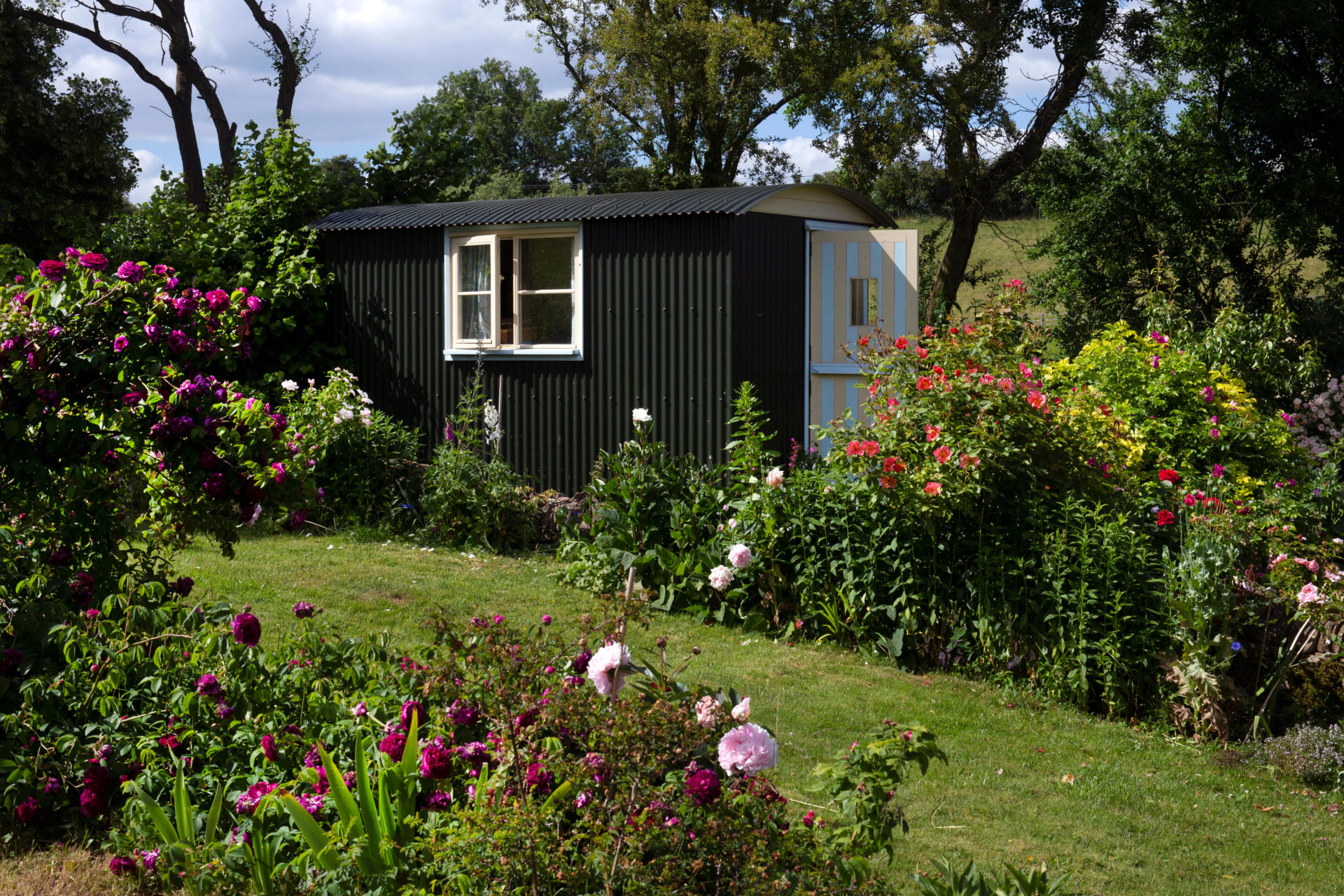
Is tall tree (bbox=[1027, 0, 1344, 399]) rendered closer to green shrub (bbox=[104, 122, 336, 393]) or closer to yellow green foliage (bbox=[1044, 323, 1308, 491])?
yellow green foliage (bbox=[1044, 323, 1308, 491])

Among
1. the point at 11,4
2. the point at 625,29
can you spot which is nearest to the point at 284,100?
the point at 11,4

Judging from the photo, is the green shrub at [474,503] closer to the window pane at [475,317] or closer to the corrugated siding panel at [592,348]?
the corrugated siding panel at [592,348]

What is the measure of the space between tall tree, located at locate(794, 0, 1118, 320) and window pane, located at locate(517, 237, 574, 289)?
341 inches

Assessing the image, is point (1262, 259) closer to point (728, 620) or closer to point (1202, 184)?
point (1202, 184)

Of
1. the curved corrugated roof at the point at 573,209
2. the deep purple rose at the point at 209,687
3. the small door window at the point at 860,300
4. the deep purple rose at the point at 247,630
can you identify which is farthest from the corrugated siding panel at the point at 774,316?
the deep purple rose at the point at 209,687

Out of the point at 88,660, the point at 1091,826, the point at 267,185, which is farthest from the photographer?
the point at 267,185

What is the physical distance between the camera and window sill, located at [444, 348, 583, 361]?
9.27 m

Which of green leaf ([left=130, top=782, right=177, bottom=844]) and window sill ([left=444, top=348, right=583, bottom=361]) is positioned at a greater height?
window sill ([left=444, top=348, right=583, bottom=361])

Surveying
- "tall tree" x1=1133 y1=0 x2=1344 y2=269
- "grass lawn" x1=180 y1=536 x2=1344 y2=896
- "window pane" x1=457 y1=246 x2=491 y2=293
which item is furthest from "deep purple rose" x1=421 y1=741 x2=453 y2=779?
"tall tree" x1=1133 y1=0 x2=1344 y2=269

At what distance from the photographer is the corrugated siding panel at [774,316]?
27.9 feet

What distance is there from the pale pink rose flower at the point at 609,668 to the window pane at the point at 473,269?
7557 mm

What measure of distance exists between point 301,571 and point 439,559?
0.99m

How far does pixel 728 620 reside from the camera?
638cm


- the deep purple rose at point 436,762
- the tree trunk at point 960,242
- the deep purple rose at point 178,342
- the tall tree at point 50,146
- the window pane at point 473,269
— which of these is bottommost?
the deep purple rose at point 436,762
